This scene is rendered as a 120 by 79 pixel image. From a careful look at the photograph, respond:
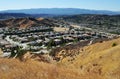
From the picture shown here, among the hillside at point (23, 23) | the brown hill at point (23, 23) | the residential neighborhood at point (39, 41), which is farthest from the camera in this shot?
the brown hill at point (23, 23)

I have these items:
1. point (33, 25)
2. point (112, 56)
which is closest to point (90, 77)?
point (112, 56)

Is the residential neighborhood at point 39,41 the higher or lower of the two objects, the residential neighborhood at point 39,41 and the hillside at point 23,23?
the higher

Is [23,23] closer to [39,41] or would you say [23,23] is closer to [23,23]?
[23,23]

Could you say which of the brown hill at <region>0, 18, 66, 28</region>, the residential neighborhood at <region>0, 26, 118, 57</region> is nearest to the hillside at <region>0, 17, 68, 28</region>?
the brown hill at <region>0, 18, 66, 28</region>

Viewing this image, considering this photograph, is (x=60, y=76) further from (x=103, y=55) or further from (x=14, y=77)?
(x=103, y=55)

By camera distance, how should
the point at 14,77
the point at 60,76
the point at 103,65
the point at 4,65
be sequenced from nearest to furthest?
the point at 14,77 → the point at 60,76 → the point at 4,65 → the point at 103,65

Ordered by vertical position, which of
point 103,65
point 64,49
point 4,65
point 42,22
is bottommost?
point 42,22

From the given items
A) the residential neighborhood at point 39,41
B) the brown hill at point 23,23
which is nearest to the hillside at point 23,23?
the brown hill at point 23,23

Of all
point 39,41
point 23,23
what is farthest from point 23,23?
point 39,41

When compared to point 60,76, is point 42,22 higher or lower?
lower

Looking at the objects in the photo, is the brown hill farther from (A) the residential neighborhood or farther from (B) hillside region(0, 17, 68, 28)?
(A) the residential neighborhood

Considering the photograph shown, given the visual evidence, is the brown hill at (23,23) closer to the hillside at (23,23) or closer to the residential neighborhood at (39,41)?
the hillside at (23,23)
